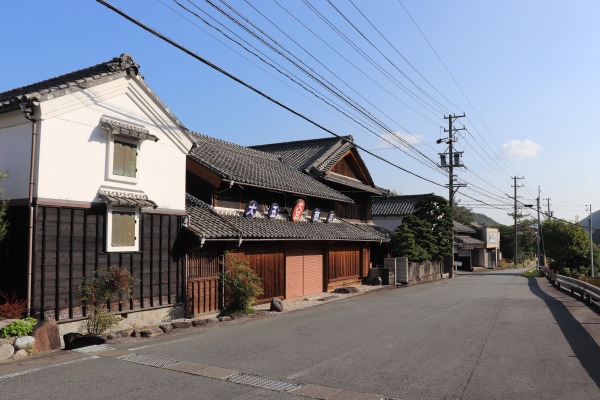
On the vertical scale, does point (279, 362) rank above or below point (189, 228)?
below

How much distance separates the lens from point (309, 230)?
2125cm

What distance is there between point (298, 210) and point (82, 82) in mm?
12339

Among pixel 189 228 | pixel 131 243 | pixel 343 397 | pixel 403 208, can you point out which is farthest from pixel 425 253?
pixel 343 397

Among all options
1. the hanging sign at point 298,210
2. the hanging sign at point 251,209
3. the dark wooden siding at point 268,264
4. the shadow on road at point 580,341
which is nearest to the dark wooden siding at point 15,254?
the dark wooden siding at point 268,264

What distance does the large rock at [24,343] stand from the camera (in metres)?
8.73

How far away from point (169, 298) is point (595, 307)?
15.7m

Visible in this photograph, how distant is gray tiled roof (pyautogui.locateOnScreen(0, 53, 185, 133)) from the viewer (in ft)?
35.3

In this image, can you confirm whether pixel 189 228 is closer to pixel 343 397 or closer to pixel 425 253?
pixel 343 397

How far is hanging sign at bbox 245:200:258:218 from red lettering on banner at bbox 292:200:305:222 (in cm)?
309

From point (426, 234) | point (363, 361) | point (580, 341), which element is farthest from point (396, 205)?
point (363, 361)

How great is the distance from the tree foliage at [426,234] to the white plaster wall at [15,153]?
23783 mm

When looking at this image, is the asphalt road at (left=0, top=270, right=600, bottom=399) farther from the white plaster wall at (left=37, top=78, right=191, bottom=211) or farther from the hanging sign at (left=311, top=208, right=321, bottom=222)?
the hanging sign at (left=311, top=208, right=321, bottom=222)

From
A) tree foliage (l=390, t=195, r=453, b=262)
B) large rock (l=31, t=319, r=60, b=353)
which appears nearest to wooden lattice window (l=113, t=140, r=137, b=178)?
large rock (l=31, t=319, r=60, b=353)

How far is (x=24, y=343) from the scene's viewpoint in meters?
8.86
